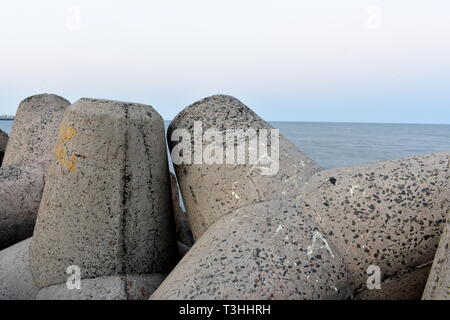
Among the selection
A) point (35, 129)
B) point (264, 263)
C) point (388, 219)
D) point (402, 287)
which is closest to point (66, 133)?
point (264, 263)

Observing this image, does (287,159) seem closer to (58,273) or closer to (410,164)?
(410,164)

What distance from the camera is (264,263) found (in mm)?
1907

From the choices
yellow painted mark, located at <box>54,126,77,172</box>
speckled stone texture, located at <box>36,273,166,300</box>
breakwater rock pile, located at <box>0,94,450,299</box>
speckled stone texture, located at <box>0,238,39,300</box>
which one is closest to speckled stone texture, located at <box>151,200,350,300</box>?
→ breakwater rock pile, located at <box>0,94,450,299</box>

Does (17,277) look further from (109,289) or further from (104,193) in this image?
(104,193)

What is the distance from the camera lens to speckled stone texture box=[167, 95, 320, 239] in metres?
2.33

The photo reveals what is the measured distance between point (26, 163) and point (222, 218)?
Answer: 202cm

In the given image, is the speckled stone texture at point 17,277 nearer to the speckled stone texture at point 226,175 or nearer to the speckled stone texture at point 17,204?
the speckled stone texture at point 17,204

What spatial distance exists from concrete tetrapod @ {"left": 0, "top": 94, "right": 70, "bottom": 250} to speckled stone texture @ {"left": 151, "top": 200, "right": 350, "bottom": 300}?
5.75 ft

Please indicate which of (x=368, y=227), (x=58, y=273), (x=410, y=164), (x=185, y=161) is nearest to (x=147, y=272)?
(x=58, y=273)

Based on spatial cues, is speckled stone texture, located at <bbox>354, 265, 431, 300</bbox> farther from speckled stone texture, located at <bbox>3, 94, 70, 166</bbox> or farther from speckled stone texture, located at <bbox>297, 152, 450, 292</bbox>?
speckled stone texture, located at <bbox>3, 94, 70, 166</bbox>

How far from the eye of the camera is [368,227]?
6.79 ft

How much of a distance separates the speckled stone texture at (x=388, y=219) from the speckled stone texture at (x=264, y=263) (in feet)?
0.24
